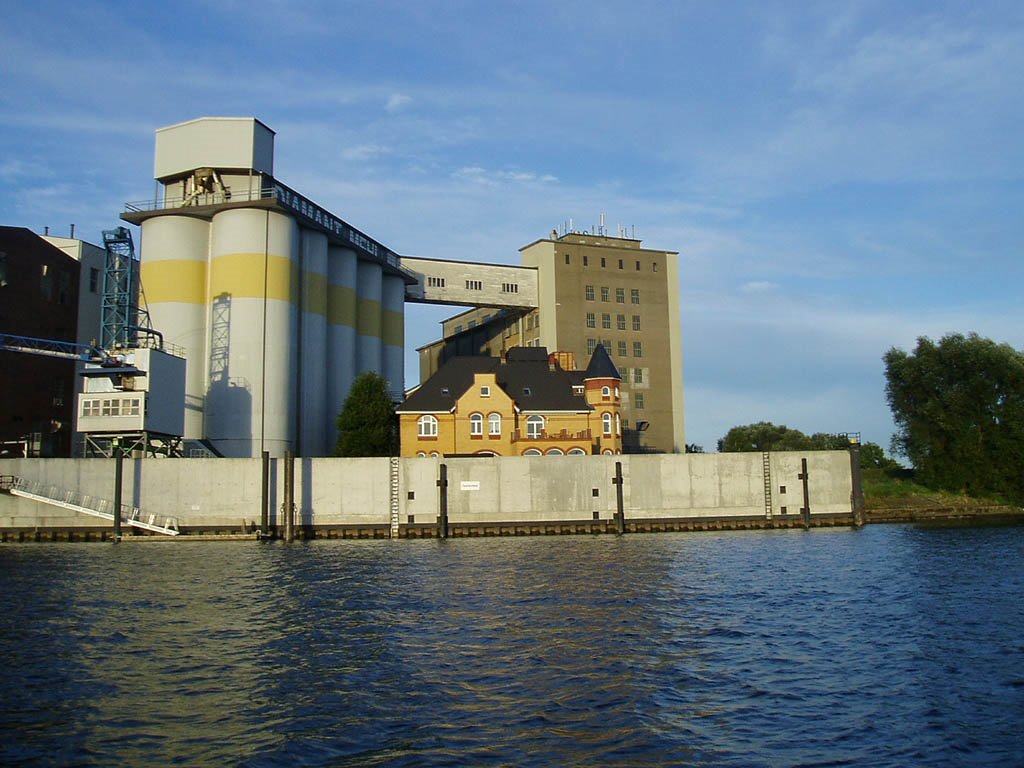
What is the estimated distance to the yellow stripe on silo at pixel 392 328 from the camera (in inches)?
4065

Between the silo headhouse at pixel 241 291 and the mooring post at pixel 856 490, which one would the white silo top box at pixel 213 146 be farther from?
the mooring post at pixel 856 490

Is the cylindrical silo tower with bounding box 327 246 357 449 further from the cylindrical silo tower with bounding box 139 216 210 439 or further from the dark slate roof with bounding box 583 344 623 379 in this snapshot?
the dark slate roof with bounding box 583 344 623 379

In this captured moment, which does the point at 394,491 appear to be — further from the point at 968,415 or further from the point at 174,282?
the point at 968,415

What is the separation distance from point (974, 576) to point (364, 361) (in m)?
68.8

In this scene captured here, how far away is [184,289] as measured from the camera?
83875 millimetres

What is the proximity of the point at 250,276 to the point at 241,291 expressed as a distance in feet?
4.87

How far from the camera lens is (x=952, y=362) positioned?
280 feet

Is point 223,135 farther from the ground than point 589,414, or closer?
farther from the ground

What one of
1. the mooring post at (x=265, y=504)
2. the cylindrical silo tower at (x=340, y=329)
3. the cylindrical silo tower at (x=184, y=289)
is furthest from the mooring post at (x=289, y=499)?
the cylindrical silo tower at (x=340, y=329)

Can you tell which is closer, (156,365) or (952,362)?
(156,365)

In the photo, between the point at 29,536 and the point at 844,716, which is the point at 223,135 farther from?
the point at 844,716

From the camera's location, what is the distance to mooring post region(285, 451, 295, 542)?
63.0m

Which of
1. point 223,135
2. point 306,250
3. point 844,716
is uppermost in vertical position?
point 223,135

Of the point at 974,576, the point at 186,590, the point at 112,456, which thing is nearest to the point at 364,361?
the point at 112,456
